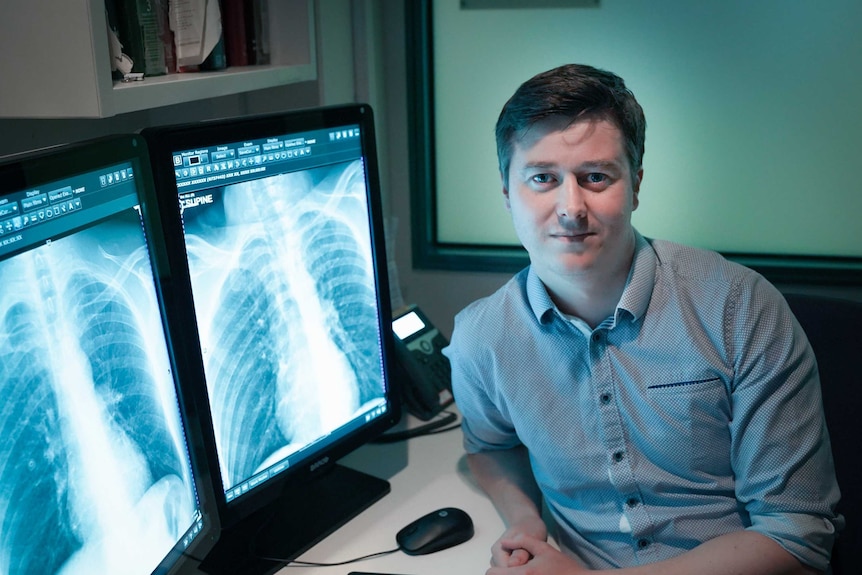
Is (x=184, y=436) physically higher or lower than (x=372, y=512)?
higher

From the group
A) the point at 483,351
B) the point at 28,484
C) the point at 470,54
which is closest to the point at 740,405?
the point at 483,351

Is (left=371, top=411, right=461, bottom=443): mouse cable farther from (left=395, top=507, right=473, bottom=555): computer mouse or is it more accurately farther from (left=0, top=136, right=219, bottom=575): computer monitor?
(left=0, top=136, right=219, bottom=575): computer monitor

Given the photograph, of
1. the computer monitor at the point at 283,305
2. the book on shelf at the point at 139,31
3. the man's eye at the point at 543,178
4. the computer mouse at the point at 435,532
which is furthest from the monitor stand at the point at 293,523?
the book on shelf at the point at 139,31

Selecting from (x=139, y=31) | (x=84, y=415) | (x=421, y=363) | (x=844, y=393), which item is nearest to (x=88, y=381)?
(x=84, y=415)

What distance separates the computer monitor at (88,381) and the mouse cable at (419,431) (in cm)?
56

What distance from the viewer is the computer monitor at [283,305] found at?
3.67ft

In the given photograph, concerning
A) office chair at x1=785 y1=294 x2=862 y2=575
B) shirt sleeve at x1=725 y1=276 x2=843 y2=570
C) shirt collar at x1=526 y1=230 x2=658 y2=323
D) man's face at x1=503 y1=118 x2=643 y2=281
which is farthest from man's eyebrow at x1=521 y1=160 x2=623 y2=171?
office chair at x1=785 y1=294 x2=862 y2=575

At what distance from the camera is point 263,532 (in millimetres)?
1303

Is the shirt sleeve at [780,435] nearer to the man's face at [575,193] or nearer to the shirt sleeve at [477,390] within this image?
the man's face at [575,193]

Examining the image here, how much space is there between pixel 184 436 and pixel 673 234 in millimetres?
1159

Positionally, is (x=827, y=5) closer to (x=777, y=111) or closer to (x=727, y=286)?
(x=777, y=111)

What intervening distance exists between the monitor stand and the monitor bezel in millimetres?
53

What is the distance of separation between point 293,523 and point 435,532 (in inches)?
8.7

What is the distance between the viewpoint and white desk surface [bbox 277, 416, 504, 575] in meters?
1.23
